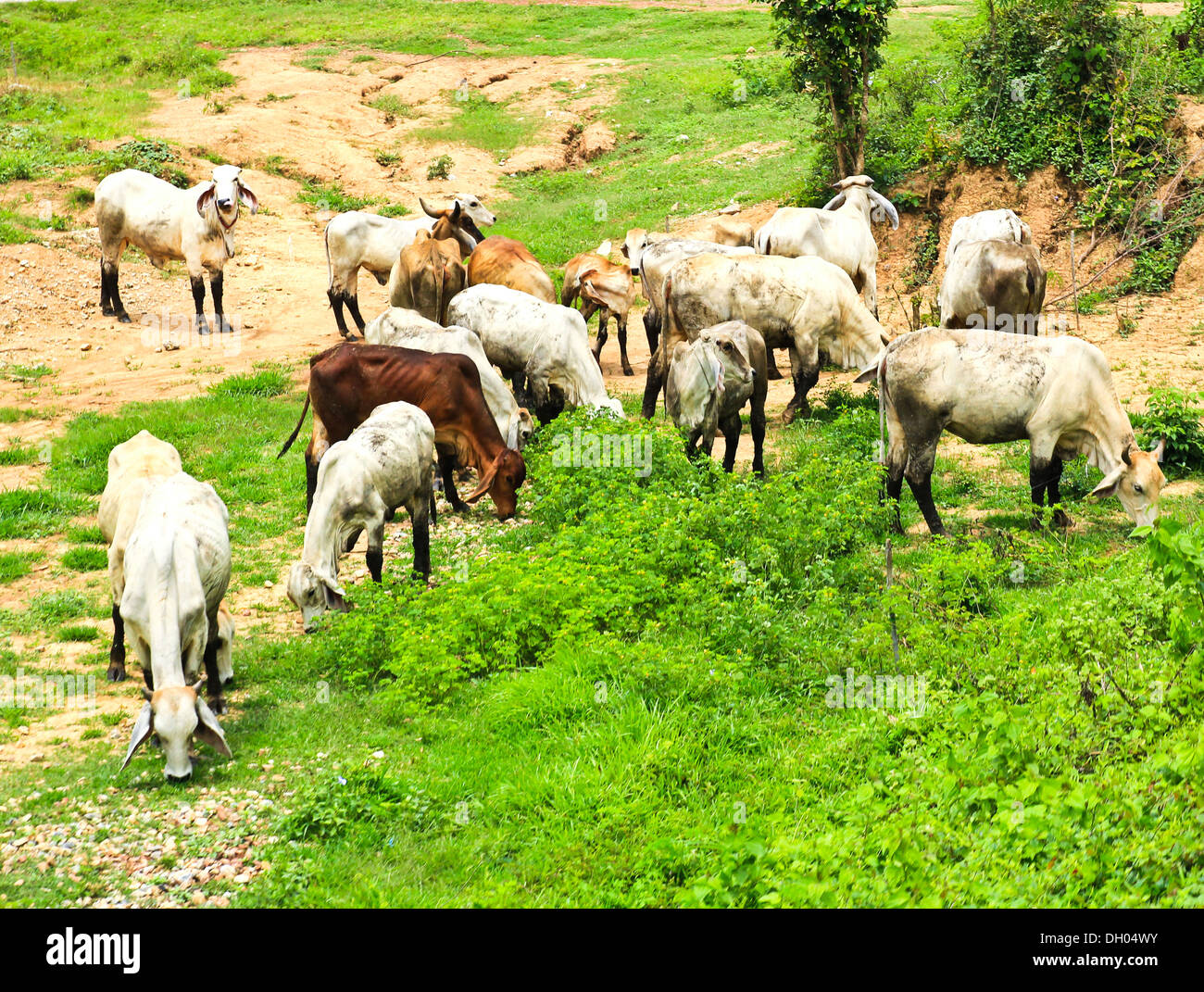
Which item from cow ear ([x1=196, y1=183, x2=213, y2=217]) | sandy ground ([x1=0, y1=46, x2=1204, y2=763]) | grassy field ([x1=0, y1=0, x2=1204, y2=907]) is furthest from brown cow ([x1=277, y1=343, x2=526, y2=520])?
cow ear ([x1=196, y1=183, x2=213, y2=217])

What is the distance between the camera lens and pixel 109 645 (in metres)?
9.32

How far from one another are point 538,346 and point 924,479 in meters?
4.65

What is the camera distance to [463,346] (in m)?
12.4

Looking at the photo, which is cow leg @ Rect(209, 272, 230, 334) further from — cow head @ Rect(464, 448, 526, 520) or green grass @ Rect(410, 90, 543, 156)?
green grass @ Rect(410, 90, 543, 156)

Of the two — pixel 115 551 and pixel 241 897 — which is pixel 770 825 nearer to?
pixel 241 897

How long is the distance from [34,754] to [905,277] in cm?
1441

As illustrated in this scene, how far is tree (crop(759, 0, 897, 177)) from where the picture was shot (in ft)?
63.6

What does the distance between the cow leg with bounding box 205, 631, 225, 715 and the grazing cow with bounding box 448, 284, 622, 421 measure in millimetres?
5780

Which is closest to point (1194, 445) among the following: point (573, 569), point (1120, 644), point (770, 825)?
point (1120, 644)

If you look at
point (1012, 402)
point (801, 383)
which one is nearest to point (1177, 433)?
point (1012, 402)

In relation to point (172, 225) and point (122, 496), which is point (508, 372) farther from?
point (172, 225)

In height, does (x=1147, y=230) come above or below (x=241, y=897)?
above

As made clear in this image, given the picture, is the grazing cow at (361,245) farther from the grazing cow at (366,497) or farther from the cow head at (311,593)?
the cow head at (311,593)

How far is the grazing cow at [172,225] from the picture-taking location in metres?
17.6
